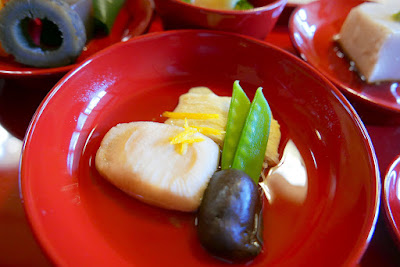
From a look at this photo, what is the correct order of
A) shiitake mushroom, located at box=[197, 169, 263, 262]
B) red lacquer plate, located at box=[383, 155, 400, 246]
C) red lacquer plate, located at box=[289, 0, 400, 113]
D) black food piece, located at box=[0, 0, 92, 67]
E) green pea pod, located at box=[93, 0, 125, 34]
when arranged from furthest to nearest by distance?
green pea pod, located at box=[93, 0, 125, 34]
red lacquer plate, located at box=[289, 0, 400, 113]
black food piece, located at box=[0, 0, 92, 67]
red lacquer plate, located at box=[383, 155, 400, 246]
shiitake mushroom, located at box=[197, 169, 263, 262]

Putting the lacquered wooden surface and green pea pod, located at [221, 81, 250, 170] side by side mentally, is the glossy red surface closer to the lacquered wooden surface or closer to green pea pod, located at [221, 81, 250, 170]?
green pea pod, located at [221, 81, 250, 170]

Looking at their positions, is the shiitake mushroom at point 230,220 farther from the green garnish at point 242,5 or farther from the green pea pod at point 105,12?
the green pea pod at point 105,12

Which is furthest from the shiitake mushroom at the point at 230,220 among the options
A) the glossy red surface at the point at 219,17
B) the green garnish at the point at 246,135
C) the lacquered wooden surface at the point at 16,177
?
the glossy red surface at the point at 219,17

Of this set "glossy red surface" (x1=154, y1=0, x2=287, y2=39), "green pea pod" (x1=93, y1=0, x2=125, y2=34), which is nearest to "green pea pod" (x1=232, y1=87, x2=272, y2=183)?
"glossy red surface" (x1=154, y1=0, x2=287, y2=39)

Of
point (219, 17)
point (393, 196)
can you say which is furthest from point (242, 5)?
point (393, 196)

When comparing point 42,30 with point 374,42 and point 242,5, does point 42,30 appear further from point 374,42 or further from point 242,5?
point 374,42

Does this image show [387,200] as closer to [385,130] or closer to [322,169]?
[322,169]
